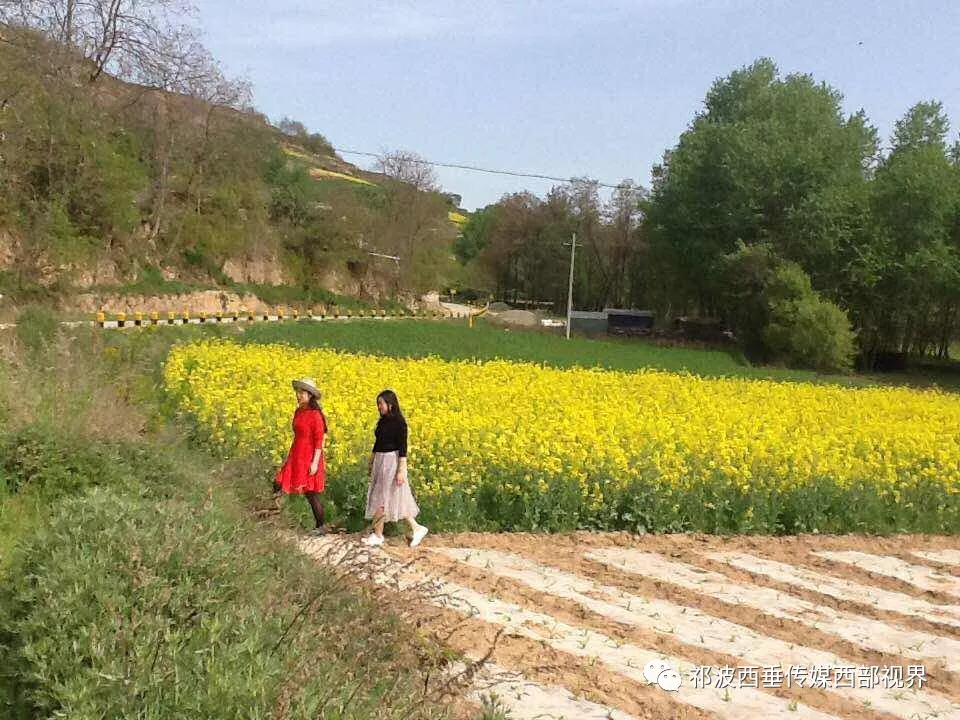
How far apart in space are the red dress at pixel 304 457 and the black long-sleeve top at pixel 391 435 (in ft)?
1.95

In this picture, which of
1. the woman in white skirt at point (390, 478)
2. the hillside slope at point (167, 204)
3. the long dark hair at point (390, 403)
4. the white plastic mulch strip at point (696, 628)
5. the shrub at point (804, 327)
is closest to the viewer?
the white plastic mulch strip at point (696, 628)

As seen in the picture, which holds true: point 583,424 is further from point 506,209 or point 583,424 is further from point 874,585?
point 506,209

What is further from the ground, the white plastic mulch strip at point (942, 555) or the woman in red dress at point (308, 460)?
the woman in red dress at point (308, 460)

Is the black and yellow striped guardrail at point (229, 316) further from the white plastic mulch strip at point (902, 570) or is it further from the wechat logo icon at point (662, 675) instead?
the wechat logo icon at point (662, 675)

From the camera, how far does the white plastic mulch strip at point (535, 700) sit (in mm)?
4918

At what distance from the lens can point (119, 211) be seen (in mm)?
35719

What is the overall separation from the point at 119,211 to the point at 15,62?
6.35 metres

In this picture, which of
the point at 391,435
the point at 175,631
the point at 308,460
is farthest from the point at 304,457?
the point at 175,631

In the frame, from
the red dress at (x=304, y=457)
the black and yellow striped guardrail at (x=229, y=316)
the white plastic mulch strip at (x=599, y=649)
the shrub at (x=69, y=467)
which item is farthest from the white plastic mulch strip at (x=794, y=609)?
the black and yellow striped guardrail at (x=229, y=316)

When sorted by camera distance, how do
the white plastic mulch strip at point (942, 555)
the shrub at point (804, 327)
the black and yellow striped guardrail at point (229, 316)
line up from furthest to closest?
the shrub at point (804, 327) < the black and yellow striped guardrail at point (229, 316) < the white plastic mulch strip at point (942, 555)

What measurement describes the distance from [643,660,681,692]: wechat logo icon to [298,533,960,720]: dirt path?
0.01m

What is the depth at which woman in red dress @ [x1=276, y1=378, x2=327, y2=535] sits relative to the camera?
8.39 meters

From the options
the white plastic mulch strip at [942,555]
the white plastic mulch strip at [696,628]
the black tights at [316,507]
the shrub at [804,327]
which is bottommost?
the white plastic mulch strip at [942,555]

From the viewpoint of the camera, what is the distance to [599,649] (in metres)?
5.98
